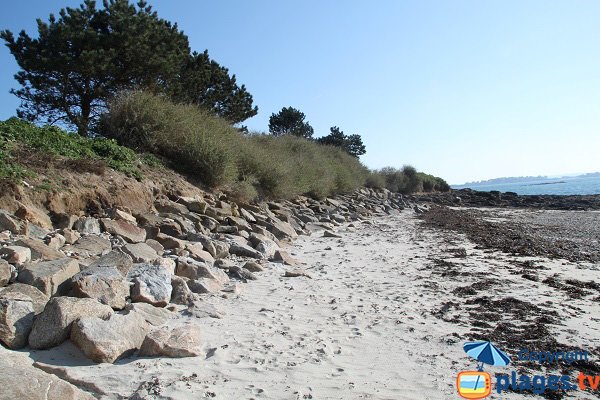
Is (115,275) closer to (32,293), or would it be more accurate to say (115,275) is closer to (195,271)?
(32,293)

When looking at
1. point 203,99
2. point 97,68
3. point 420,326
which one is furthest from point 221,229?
point 203,99

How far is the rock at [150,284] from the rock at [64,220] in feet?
6.44

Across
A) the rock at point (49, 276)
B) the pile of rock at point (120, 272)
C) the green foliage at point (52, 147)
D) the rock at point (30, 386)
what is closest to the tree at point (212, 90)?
the green foliage at point (52, 147)

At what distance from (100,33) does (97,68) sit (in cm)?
192

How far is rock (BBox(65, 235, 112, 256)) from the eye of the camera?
5.46 metres

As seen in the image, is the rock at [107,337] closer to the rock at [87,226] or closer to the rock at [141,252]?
the rock at [141,252]

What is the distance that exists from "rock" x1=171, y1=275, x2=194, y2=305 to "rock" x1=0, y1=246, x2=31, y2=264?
152 cm

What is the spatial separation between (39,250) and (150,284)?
4.25ft

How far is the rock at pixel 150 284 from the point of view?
441 centimetres

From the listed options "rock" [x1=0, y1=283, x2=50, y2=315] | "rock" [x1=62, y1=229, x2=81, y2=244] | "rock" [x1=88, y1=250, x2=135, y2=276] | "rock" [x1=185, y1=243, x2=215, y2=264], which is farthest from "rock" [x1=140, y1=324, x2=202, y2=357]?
"rock" [x1=62, y1=229, x2=81, y2=244]

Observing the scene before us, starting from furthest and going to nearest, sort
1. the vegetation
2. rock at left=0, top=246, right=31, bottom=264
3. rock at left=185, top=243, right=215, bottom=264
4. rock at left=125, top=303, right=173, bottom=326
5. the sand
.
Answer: the vegetation, rock at left=185, top=243, right=215, bottom=264, rock at left=0, top=246, right=31, bottom=264, rock at left=125, top=303, right=173, bottom=326, the sand

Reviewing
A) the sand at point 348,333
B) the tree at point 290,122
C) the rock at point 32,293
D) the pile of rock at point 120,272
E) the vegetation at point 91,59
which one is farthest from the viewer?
the tree at point 290,122

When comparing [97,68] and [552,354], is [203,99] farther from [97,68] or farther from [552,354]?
[552,354]

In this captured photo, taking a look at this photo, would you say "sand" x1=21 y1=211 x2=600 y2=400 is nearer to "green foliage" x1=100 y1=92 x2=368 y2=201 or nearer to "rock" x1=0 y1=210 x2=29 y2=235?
"rock" x1=0 y1=210 x2=29 y2=235
